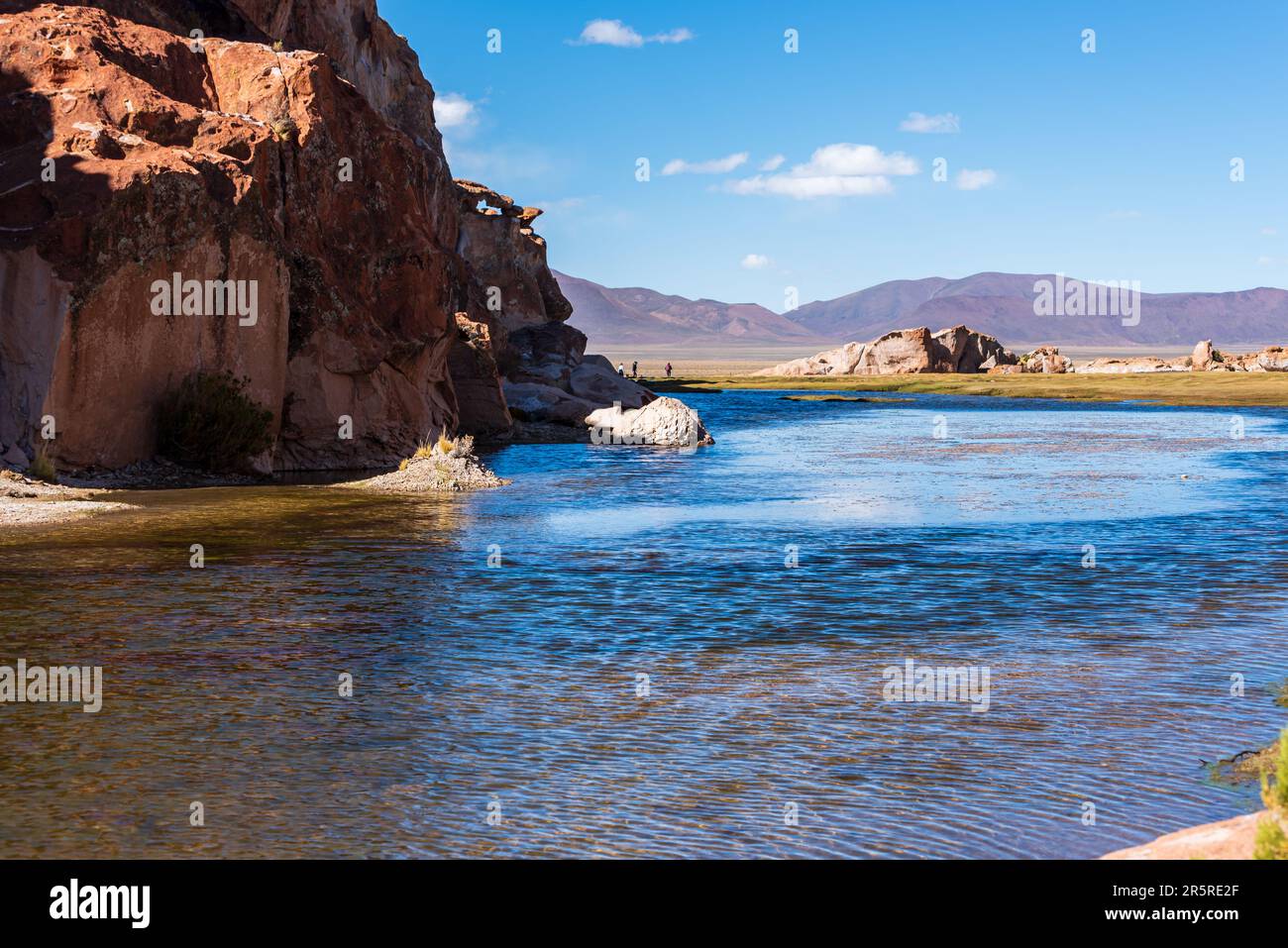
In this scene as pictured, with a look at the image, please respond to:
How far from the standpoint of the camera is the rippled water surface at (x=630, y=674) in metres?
6.81

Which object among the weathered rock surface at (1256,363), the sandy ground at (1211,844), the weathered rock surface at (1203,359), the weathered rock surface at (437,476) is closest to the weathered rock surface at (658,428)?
the weathered rock surface at (437,476)

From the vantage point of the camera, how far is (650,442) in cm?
3809

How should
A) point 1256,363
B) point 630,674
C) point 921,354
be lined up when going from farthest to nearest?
point 921,354 < point 1256,363 < point 630,674

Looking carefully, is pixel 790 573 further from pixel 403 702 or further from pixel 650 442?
pixel 650 442

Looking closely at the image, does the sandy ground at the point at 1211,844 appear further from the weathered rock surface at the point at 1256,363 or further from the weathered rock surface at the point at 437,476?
the weathered rock surface at the point at 1256,363

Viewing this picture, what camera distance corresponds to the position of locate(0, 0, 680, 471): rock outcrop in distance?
71.2 feet

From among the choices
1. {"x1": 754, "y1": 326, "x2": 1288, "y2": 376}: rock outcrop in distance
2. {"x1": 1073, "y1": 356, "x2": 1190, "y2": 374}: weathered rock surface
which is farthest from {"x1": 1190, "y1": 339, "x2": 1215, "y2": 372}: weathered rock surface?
{"x1": 1073, "y1": 356, "x2": 1190, "y2": 374}: weathered rock surface

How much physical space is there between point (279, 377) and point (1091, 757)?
20.5 meters

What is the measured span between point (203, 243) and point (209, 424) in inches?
120

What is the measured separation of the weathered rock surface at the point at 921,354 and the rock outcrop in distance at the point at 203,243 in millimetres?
82819

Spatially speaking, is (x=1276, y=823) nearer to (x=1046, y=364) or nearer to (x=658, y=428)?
(x=658, y=428)

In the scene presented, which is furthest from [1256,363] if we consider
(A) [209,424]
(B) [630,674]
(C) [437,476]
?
(B) [630,674]

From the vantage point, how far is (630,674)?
10.2 meters
